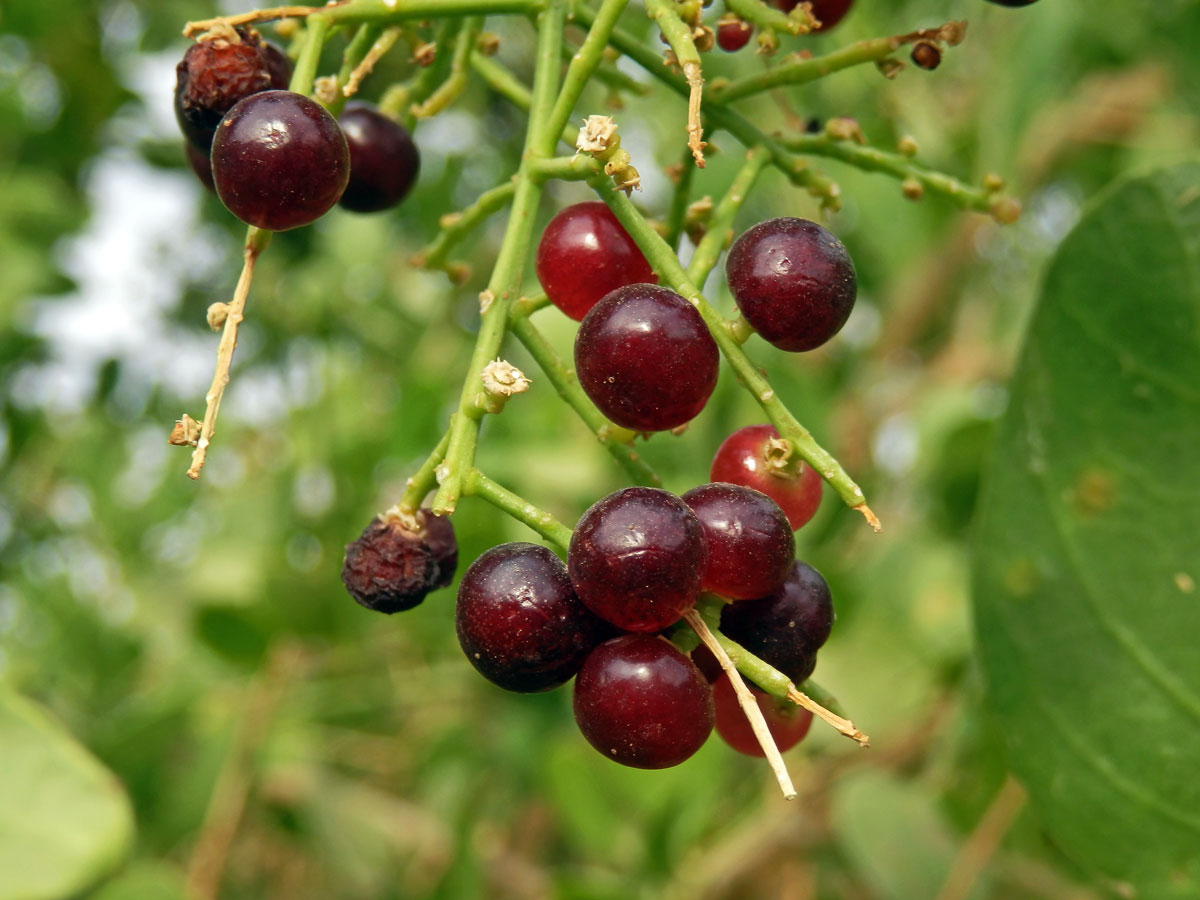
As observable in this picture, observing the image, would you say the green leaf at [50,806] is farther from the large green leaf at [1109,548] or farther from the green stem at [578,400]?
the large green leaf at [1109,548]

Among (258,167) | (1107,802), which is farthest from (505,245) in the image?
(1107,802)

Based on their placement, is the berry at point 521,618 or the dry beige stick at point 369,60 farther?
the dry beige stick at point 369,60

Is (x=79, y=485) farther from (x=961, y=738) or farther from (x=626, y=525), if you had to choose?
(x=626, y=525)

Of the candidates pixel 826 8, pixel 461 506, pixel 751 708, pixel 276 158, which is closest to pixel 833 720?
pixel 751 708

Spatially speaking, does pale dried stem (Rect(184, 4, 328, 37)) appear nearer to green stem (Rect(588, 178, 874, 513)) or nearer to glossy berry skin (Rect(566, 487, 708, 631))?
green stem (Rect(588, 178, 874, 513))

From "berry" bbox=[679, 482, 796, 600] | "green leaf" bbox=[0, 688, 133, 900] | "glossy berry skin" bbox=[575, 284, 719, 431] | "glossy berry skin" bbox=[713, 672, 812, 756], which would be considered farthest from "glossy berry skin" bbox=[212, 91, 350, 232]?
"green leaf" bbox=[0, 688, 133, 900]

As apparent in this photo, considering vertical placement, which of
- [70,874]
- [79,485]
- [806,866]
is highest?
[70,874]

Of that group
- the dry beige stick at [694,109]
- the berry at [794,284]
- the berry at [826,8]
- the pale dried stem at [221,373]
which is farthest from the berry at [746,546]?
the berry at [826,8]
